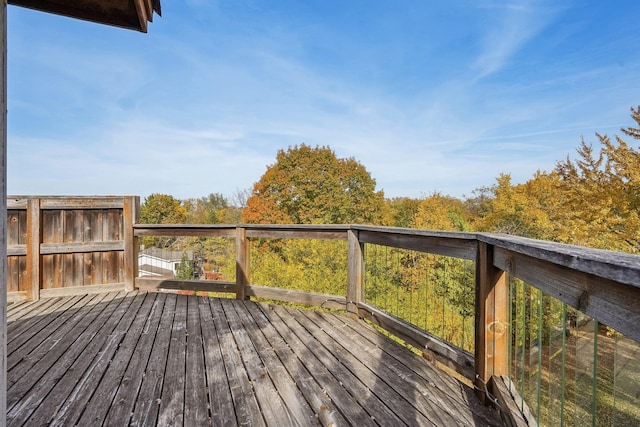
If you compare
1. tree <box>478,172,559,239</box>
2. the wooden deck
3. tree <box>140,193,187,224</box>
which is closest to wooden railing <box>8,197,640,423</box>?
the wooden deck

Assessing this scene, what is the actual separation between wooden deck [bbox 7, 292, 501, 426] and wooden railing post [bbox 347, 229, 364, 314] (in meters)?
0.22

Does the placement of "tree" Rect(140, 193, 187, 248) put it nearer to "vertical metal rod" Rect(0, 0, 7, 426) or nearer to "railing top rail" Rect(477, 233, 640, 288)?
"vertical metal rod" Rect(0, 0, 7, 426)

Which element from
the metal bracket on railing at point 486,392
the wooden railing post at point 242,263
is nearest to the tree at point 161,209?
the wooden railing post at point 242,263

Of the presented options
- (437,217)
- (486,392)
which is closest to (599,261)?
(486,392)

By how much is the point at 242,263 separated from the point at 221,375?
5.89 ft

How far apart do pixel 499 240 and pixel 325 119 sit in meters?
19.1

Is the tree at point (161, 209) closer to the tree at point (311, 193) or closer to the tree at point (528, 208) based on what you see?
the tree at point (311, 193)

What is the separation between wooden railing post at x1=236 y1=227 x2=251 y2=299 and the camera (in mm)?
3615

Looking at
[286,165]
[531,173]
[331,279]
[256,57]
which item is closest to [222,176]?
[286,165]

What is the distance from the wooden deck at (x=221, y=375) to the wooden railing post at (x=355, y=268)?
22cm

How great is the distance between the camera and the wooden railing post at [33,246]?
3621 millimetres

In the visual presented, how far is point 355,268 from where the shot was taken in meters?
2.98

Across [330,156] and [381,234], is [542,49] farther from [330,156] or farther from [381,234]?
[381,234]

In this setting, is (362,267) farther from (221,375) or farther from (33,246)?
(33,246)
